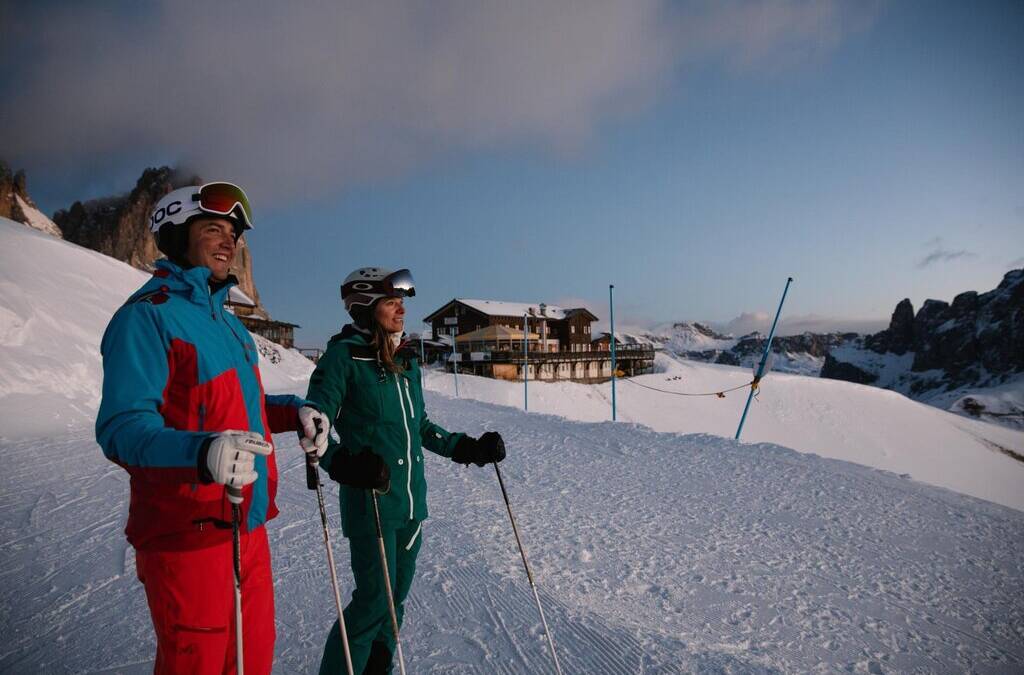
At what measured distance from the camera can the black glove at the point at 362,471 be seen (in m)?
2.13

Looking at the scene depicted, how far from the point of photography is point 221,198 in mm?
1945

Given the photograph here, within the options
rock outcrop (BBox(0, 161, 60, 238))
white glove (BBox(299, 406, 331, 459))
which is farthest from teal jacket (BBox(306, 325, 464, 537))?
rock outcrop (BBox(0, 161, 60, 238))

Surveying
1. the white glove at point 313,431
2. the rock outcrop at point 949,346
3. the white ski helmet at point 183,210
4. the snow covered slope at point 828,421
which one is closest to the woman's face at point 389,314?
the white glove at point 313,431

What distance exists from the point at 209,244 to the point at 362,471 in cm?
115

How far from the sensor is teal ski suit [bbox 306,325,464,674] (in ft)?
7.70

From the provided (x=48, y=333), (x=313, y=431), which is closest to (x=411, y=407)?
(x=313, y=431)

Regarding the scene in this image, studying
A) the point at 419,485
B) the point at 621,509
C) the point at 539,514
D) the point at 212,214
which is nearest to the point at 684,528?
the point at 621,509

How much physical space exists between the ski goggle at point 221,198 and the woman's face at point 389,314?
86 centimetres

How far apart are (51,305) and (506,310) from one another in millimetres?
39317

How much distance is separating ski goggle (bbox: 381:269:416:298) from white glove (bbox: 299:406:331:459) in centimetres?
88

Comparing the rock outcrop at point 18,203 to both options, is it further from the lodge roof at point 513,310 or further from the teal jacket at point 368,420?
the teal jacket at point 368,420

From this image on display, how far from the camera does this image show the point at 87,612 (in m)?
3.55

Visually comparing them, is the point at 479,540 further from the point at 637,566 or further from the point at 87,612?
the point at 87,612

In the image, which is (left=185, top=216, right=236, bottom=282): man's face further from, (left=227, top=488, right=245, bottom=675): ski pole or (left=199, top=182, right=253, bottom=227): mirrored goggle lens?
(left=227, top=488, right=245, bottom=675): ski pole
